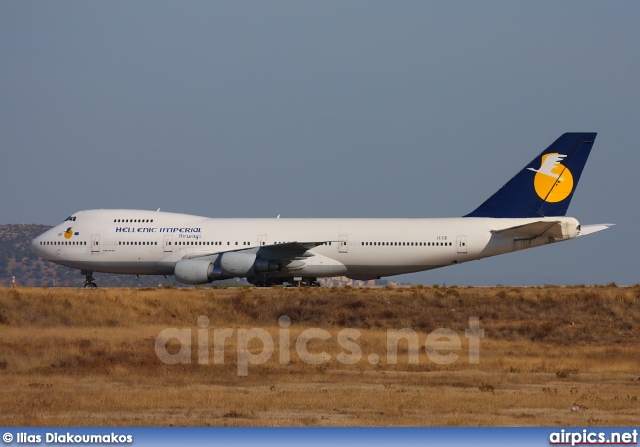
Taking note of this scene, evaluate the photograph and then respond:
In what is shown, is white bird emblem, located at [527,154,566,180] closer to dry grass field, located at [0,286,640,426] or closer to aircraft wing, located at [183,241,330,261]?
dry grass field, located at [0,286,640,426]

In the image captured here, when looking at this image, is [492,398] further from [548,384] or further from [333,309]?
[333,309]

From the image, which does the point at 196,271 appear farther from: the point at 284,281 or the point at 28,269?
the point at 28,269

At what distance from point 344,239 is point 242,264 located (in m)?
4.66

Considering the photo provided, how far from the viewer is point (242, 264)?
46094mm

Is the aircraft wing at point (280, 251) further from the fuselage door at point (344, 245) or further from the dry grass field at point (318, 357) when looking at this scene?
the dry grass field at point (318, 357)

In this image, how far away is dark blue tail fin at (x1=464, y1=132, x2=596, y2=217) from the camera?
153 feet

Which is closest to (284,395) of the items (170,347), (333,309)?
(170,347)

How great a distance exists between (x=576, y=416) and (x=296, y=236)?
96.9 feet

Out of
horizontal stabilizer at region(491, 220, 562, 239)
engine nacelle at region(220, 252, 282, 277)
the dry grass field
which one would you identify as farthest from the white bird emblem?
engine nacelle at region(220, 252, 282, 277)

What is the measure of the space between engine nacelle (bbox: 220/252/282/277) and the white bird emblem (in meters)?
12.7

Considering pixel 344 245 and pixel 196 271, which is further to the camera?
pixel 344 245

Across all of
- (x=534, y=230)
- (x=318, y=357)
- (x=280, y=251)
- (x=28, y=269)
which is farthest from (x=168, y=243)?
(x=28, y=269)

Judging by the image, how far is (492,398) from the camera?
20766mm

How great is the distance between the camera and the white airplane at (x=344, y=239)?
45969 millimetres
